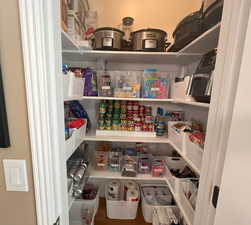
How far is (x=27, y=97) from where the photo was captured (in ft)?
1.40

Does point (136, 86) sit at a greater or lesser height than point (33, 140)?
greater

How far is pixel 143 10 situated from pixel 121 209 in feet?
6.93

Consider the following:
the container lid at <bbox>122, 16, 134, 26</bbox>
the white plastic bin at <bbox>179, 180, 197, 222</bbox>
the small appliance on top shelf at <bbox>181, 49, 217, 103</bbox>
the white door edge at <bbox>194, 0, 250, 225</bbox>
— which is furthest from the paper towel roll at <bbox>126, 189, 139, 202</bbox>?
the container lid at <bbox>122, 16, 134, 26</bbox>

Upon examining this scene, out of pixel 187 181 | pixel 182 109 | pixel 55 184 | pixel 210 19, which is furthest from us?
pixel 182 109

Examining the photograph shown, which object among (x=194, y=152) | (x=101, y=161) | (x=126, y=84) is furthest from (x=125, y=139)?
(x=194, y=152)

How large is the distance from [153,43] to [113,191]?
1525 millimetres

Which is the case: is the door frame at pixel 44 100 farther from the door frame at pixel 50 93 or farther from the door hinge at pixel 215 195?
the door hinge at pixel 215 195

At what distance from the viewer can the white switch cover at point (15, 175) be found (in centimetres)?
47

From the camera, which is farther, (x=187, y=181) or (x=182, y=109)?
(x=182, y=109)

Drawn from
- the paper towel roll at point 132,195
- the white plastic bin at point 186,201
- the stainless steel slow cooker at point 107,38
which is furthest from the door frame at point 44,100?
the paper towel roll at point 132,195

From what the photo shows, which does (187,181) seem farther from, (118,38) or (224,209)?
(118,38)

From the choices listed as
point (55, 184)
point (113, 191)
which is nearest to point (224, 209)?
point (55, 184)

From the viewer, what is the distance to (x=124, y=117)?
1.47m

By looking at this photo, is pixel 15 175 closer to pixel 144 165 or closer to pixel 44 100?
pixel 44 100
